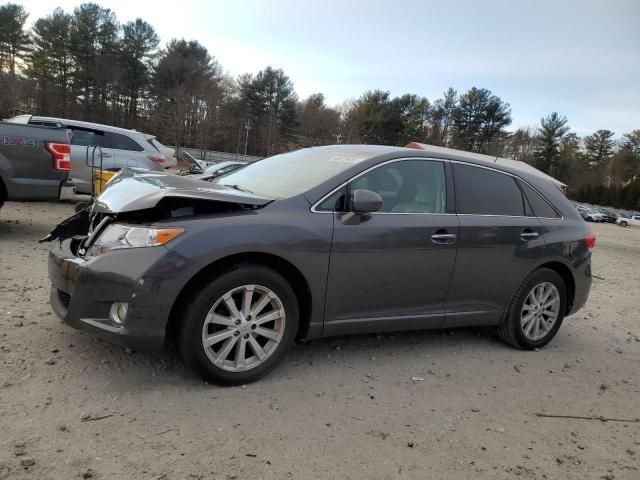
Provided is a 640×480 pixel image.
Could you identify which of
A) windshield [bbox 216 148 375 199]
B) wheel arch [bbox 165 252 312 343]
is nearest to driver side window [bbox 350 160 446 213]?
windshield [bbox 216 148 375 199]

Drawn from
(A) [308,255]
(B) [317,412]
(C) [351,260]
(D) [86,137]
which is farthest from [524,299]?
(D) [86,137]

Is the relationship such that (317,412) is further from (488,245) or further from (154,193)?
(488,245)

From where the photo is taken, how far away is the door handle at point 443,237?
3.87m

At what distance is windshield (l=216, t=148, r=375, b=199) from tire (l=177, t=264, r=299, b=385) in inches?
26.8

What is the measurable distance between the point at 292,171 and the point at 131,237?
1.50 m

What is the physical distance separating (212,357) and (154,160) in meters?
8.84

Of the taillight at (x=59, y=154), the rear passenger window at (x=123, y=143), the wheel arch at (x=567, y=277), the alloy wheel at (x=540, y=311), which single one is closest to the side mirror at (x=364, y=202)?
the alloy wheel at (x=540, y=311)

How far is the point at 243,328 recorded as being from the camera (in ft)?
10.5

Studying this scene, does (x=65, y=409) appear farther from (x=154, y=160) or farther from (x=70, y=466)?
(x=154, y=160)

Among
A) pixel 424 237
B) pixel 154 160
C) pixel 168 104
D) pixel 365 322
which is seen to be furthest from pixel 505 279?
pixel 168 104

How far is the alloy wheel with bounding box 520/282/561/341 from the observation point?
460cm

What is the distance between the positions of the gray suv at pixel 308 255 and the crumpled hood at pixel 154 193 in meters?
0.01

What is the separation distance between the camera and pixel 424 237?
3814 mm

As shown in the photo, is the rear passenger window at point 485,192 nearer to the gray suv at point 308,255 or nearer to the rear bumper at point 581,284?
the gray suv at point 308,255
